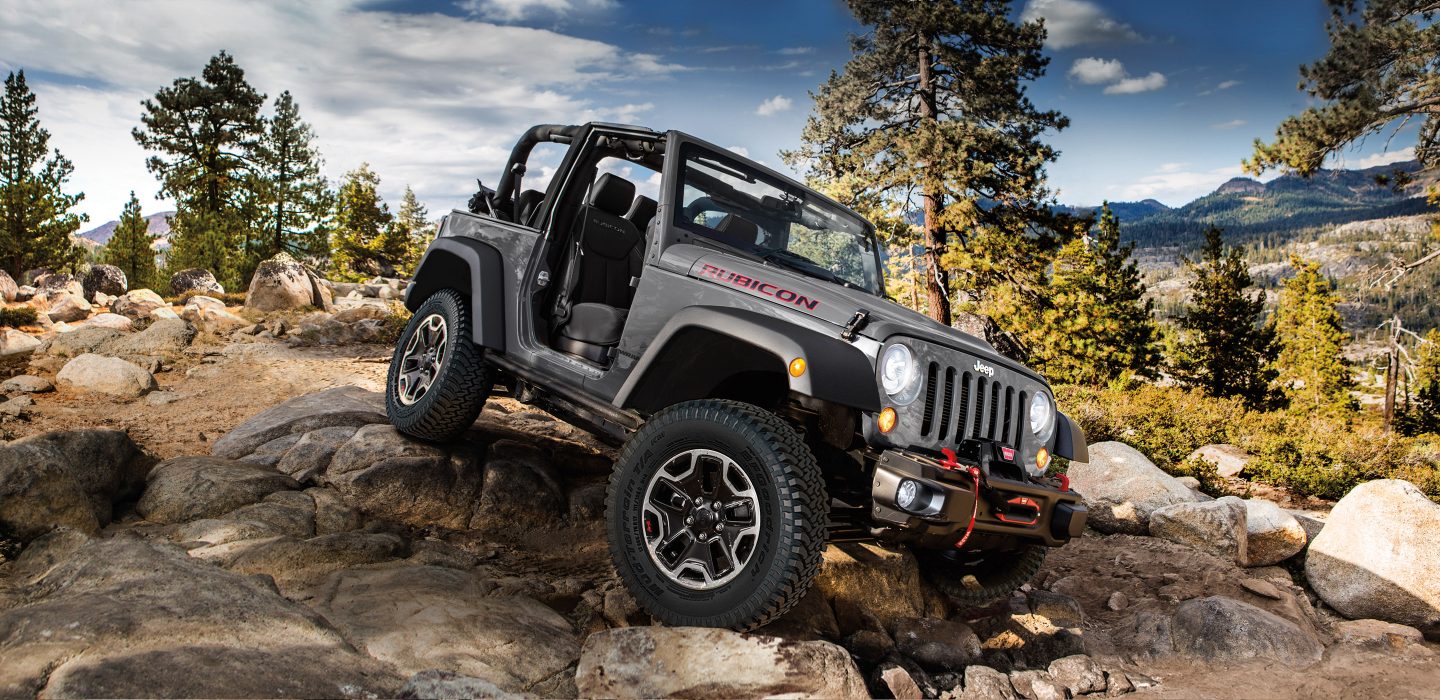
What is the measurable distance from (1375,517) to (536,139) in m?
7.26

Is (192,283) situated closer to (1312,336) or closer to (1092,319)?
(1092,319)

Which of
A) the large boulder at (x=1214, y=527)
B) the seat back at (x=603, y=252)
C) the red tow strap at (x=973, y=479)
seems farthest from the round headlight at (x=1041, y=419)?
the large boulder at (x=1214, y=527)

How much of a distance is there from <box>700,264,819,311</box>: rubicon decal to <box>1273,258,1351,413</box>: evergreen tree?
44.2 metres

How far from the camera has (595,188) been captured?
5.27 meters

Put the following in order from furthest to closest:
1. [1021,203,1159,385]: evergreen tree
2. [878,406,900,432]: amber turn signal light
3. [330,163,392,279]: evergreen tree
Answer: [330,163,392,279]: evergreen tree → [1021,203,1159,385]: evergreen tree → [878,406,900,432]: amber turn signal light

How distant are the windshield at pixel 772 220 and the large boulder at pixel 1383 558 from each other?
435cm

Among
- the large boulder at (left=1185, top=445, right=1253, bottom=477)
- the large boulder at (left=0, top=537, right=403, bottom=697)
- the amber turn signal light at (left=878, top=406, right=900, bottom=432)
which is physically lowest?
the large boulder at (left=1185, top=445, right=1253, bottom=477)

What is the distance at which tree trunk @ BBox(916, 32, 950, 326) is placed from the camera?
2184cm

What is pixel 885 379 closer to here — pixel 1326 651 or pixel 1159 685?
pixel 1159 685

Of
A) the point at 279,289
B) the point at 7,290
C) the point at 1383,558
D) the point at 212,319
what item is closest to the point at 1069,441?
the point at 1383,558

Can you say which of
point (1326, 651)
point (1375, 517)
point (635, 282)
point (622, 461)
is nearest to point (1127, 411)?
point (1375, 517)

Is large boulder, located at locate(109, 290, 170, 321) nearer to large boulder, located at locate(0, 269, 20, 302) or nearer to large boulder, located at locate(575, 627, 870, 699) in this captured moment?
large boulder, located at locate(0, 269, 20, 302)

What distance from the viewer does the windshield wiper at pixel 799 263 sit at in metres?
4.69

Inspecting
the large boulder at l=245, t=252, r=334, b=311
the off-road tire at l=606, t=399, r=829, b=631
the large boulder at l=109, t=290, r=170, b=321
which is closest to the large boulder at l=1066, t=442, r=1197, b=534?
the off-road tire at l=606, t=399, r=829, b=631
